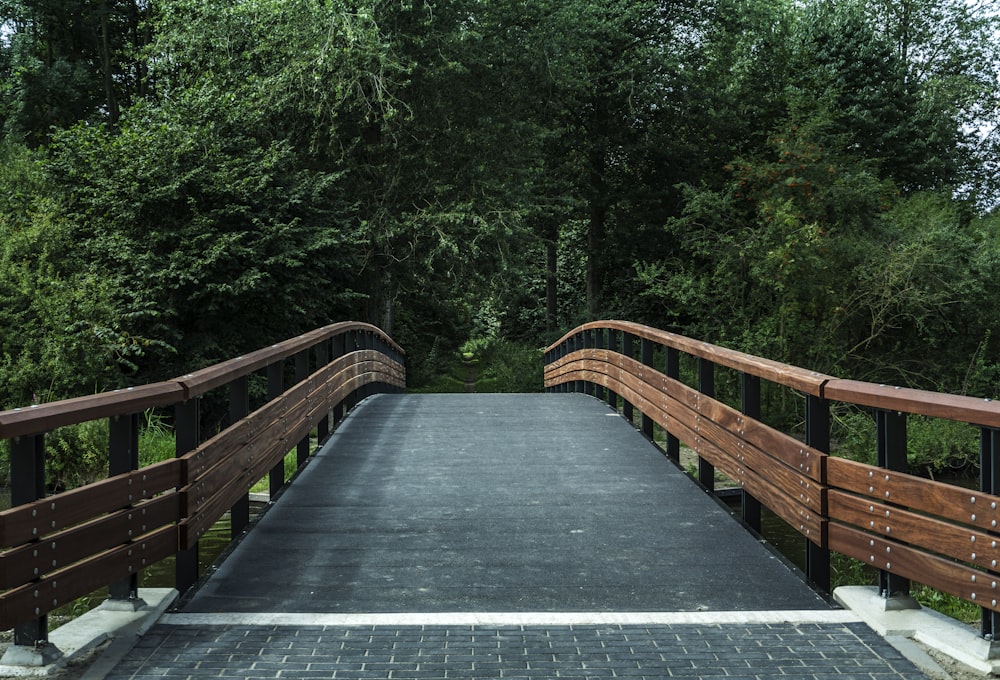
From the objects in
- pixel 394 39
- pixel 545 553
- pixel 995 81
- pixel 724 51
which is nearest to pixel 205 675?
pixel 545 553

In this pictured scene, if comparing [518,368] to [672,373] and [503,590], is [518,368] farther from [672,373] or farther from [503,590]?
[503,590]

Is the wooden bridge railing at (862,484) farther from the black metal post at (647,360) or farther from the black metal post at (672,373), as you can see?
the black metal post at (647,360)

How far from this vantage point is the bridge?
3826mm

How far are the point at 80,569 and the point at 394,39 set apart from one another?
67.7ft

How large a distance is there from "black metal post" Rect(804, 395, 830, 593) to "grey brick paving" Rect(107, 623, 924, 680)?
2.08 feet

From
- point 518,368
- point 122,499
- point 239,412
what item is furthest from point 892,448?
point 518,368

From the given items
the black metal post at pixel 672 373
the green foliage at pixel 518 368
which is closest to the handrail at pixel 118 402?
the black metal post at pixel 672 373

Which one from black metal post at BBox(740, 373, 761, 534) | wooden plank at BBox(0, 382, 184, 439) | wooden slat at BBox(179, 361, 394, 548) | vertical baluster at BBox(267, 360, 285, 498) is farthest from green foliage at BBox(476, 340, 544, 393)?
wooden plank at BBox(0, 382, 184, 439)

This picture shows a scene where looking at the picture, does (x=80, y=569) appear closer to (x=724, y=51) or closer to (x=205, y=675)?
(x=205, y=675)

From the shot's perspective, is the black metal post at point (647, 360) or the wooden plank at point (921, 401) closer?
the wooden plank at point (921, 401)

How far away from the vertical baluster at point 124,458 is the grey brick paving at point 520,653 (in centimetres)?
21

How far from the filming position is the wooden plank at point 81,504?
349 centimetres

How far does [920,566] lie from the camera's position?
163 inches

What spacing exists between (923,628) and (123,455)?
3.36 metres
